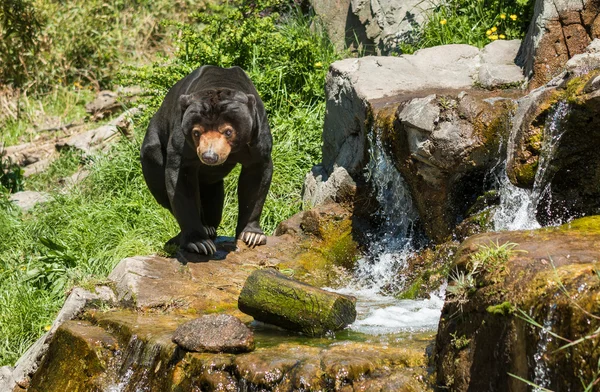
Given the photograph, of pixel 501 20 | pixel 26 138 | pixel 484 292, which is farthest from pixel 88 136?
pixel 484 292

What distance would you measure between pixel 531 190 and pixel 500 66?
2.02 m

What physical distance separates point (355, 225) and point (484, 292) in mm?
3474

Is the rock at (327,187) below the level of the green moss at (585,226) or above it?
below

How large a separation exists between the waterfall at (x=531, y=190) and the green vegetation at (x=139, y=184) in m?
2.44

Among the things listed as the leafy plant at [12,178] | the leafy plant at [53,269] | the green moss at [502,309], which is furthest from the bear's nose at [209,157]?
the leafy plant at [12,178]

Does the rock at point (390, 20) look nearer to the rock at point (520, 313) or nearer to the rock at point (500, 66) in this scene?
the rock at point (500, 66)

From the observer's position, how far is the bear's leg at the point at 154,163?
269 inches

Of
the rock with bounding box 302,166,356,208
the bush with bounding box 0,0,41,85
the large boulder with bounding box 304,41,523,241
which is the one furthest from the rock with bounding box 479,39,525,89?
the bush with bounding box 0,0,41,85

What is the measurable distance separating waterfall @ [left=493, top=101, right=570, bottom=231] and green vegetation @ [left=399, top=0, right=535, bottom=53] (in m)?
3.03

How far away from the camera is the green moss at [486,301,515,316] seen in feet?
11.2

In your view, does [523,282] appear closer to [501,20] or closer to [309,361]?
[309,361]

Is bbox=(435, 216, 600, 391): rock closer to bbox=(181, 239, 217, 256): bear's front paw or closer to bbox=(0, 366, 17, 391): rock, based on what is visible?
bbox=(181, 239, 217, 256): bear's front paw

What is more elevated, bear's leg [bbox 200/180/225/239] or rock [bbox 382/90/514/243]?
rock [bbox 382/90/514/243]

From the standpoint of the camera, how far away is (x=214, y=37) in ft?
33.6
